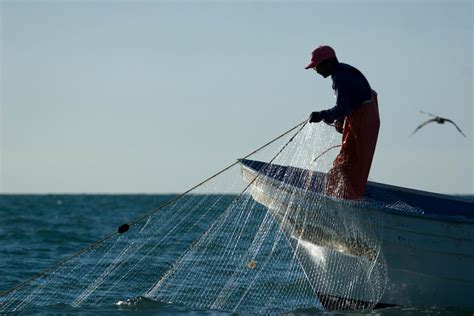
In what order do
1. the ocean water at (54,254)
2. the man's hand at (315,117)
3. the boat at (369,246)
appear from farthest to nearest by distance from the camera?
the ocean water at (54,254), the man's hand at (315,117), the boat at (369,246)

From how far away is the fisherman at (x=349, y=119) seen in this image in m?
11.4

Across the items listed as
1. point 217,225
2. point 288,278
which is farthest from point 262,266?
point 217,225

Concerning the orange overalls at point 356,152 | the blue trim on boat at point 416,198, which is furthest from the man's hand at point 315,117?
the blue trim on boat at point 416,198

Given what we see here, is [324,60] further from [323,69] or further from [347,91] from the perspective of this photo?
[347,91]

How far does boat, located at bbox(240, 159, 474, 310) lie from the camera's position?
1112 cm

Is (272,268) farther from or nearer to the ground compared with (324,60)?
nearer to the ground

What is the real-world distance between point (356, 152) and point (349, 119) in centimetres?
39

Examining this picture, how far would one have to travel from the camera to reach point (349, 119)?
11.7 metres

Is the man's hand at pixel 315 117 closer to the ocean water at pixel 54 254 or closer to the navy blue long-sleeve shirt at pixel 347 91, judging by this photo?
the navy blue long-sleeve shirt at pixel 347 91

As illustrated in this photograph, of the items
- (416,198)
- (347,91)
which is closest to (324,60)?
(347,91)

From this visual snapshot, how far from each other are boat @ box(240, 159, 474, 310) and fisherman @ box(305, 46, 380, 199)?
1.27 feet

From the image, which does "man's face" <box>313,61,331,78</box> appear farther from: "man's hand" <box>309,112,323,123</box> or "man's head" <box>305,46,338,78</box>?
"man's hand" <box>309,112,323,123</box>

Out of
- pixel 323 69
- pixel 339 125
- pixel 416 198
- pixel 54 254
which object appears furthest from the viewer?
pixel 54 254

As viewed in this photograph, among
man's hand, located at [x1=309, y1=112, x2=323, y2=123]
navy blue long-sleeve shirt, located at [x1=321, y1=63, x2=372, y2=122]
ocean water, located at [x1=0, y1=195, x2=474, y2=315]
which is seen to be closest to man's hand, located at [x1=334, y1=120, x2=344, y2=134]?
navy blue long-sleeve shirt, located at [x1=321, y1=63, x2=372, y2=122]
